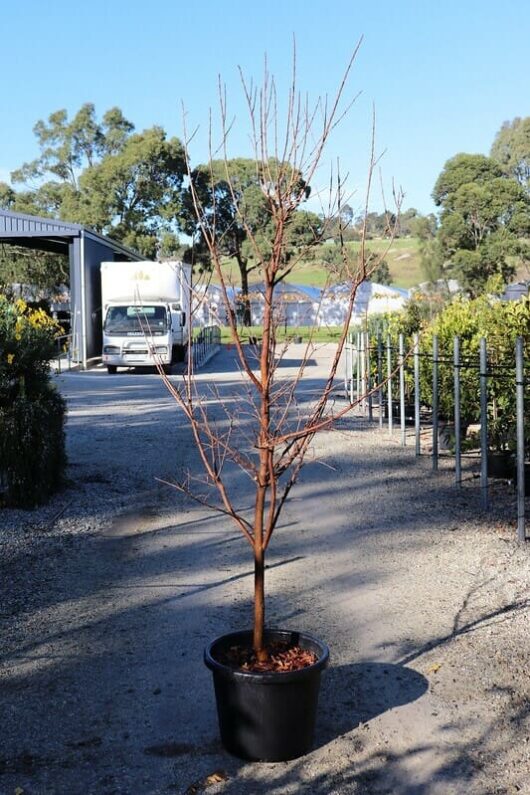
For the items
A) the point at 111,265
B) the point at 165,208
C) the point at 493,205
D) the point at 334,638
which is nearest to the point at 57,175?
the point at 165,208

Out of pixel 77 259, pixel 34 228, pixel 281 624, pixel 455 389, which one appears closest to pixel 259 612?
pixel 281 624

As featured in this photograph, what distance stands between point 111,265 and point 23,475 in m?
22.5

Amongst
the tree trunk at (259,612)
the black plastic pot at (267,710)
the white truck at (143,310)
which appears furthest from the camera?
the white truck at (143,310)

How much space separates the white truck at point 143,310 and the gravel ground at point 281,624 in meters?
18.5

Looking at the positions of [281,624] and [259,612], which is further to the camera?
[281,624]

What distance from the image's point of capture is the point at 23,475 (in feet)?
31.3

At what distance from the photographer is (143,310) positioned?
28.7 metres

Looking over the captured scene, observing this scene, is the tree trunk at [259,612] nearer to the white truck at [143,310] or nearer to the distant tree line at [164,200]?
the white truck at [143,310]

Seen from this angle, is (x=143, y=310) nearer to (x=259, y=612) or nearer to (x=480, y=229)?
(x=259, y=612)

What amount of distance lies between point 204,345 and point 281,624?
32900mm

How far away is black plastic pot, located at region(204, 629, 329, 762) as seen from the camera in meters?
4.16

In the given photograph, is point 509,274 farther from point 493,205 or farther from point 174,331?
point 174,331

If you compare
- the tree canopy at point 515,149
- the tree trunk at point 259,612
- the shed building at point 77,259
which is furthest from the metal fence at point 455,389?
the tree canopy at point 515,149

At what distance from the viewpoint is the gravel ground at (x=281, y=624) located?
424cm
